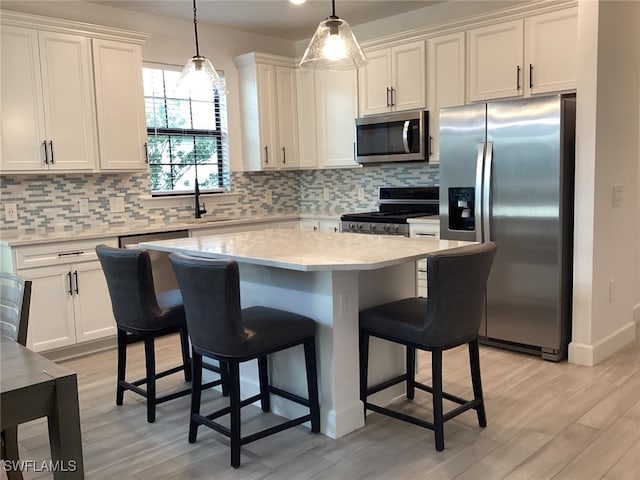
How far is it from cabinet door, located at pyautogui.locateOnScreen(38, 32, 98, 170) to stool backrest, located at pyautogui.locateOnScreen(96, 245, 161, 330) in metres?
1.55

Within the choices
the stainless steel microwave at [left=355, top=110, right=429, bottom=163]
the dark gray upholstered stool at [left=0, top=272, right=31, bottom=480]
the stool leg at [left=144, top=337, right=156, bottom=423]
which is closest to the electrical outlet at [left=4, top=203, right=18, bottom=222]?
the stool leg at [left=144, top=337, right=156, bottom=423]

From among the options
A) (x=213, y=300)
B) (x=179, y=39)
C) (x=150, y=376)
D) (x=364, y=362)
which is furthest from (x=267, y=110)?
(x=213, y=300)

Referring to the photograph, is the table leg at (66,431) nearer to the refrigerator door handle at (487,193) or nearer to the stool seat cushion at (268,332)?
the stool seat cushion at (268,332)

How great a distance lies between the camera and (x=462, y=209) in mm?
4031

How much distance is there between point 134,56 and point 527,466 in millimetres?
3933

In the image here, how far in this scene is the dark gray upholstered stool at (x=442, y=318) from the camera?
2.36 m

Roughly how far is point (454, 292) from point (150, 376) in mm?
1603

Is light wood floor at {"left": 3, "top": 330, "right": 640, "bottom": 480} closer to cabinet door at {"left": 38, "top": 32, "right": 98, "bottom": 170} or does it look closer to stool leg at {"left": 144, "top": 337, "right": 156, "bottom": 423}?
stool leg at {"left": 144, "top": 337, "right": 156, "bottom": 423}

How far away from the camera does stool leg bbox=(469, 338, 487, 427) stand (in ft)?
8.59

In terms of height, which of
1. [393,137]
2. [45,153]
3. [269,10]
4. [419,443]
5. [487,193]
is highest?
[269,10]

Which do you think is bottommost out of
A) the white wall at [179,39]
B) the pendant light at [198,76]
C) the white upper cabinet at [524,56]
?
the pendant light at [198,76]

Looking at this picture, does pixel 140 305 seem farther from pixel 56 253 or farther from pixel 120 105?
pixel 120 105

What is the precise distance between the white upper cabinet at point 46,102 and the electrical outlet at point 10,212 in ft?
1.20

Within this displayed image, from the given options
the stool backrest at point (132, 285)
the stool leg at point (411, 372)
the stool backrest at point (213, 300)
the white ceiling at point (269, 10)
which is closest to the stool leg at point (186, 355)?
the stool backrest at point (132, 285)
